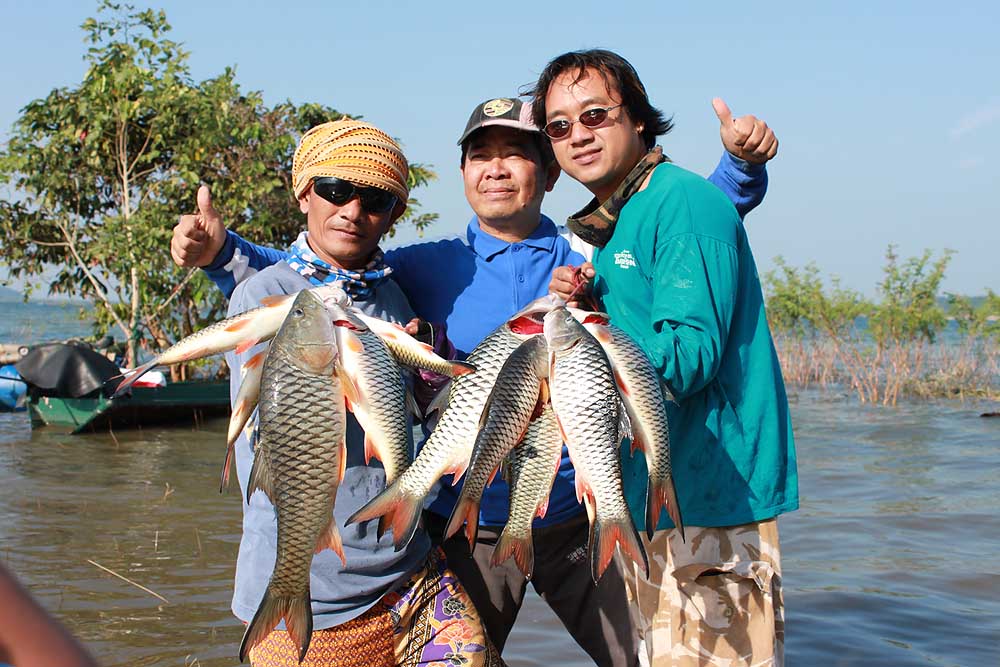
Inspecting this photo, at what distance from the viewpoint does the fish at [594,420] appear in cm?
259

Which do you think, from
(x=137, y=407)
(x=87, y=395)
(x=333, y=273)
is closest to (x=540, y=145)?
(x=333, y=273)

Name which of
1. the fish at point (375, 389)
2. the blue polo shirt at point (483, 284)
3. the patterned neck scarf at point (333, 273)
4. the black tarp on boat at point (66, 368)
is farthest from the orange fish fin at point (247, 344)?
the black tarp on boat at point (66, 368)

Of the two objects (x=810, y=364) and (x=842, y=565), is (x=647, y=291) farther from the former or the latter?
(x=810, y=364)

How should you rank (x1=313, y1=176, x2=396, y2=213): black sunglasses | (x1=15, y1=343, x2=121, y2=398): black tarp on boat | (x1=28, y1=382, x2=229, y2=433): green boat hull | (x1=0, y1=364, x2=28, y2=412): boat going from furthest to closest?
(x1=0, y1=364, x2=28, y2=412): boat, (x1=28, y1=382, x2=229, y2=433): green boat hull, (x1=15, y1=343, x2=121, y2=398): black tarp on boat, (x1=313, y1=176, x2=396, y2=213): black sunglasses

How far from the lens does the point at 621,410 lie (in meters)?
2.62

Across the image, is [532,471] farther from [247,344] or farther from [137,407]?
[137,407]

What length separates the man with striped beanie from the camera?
10.1 ft

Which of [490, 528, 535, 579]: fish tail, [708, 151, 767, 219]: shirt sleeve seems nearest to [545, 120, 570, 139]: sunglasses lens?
[708, 151, 767, 219]: shirt sleeve

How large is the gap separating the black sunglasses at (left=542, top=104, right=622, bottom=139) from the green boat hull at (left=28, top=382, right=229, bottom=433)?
12.5 meters

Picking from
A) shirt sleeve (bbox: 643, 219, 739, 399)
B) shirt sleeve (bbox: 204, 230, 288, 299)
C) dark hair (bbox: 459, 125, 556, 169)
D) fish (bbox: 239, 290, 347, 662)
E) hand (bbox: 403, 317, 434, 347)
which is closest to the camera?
fish (bbox: 239, 290, 347, 662)

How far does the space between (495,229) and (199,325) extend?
44.3 feet

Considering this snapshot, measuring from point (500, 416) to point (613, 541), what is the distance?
446mm

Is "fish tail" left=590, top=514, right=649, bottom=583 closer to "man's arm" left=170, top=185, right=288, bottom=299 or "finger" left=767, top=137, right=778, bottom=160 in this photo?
"finger" left=767, top=137, right=778, bottom=160

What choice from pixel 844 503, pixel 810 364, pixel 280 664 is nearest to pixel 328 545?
pixel 280 664
